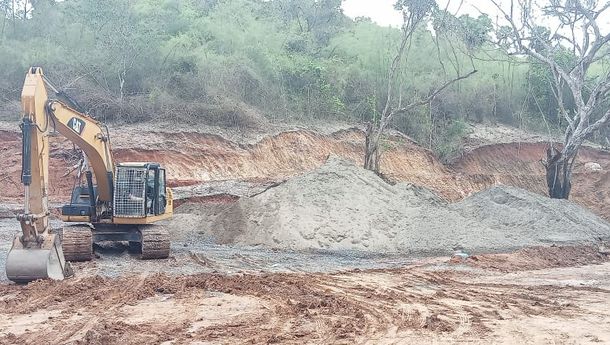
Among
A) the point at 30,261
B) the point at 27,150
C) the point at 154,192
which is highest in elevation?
the point at 27,150

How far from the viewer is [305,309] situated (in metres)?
8.49

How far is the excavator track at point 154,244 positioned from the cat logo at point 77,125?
2.68 meters

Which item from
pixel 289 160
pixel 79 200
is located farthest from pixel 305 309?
pixel 289 160

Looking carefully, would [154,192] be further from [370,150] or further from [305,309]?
[370,150]

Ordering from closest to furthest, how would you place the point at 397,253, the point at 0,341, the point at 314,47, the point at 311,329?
the point at 0,341, the point at 311,329, the point at 397,253, the point at 314,47

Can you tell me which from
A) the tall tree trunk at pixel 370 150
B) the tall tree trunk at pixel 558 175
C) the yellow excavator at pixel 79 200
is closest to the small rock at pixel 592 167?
the tall tree trunk at pixel 558 175

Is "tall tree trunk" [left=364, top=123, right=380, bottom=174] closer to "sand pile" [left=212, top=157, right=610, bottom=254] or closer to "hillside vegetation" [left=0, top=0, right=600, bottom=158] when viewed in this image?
"sand pile" [left=212, top=157, right=610, bottom=254]

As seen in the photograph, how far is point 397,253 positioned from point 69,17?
2124cm

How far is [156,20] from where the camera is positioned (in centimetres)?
3045

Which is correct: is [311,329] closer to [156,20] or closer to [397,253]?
[397,253]

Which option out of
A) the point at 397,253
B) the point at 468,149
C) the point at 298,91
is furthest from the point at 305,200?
the point at 468,149

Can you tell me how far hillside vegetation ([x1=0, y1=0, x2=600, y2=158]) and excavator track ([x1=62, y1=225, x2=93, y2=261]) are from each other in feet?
38.3

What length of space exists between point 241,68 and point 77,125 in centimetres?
1898

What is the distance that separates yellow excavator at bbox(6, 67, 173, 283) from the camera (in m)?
9.77
